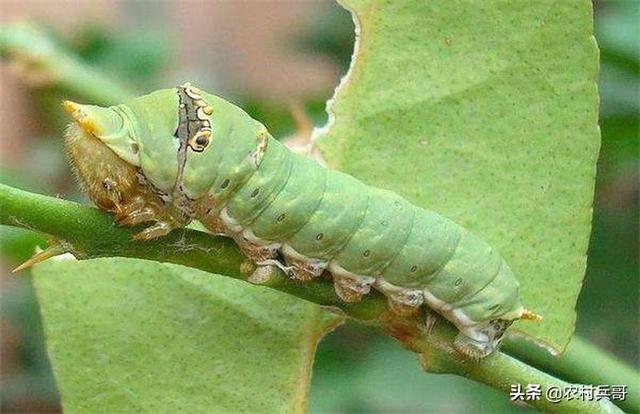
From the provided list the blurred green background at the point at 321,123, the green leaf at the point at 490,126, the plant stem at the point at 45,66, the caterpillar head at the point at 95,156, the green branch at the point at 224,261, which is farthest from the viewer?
the blurred green background at the point at 321,123

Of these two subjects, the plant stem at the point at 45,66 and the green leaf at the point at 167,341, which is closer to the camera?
the green leaf at the point at 167,341

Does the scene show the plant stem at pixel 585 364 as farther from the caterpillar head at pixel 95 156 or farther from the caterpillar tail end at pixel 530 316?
the caterpillar head at pixel 95 156

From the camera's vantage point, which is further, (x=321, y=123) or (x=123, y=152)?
(x=321, y=123)

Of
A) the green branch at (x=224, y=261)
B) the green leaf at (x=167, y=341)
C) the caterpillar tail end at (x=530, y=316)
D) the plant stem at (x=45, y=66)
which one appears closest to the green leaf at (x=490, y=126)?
the caterpillar tail end at (x=530, y=316)

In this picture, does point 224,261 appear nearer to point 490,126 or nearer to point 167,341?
point 167,341

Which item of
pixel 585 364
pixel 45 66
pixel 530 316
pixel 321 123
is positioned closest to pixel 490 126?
pixel 530 316
